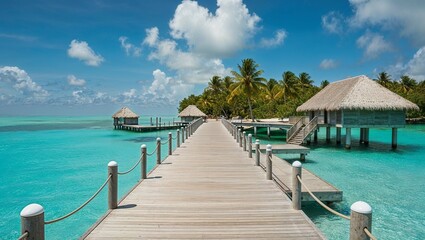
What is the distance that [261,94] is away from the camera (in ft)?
209

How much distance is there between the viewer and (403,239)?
329 inches

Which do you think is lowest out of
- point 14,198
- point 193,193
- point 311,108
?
point 14,198

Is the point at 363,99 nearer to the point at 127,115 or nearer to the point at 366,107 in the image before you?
the point at 366,107

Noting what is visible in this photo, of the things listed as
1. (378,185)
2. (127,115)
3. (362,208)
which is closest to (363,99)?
(378,185)

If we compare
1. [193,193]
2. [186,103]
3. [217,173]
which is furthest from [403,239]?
[186,103]

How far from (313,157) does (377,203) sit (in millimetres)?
10787

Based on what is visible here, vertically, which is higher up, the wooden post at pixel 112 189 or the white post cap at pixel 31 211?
the white post cap at pixel 31 211

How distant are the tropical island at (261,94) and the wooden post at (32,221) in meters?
41.8

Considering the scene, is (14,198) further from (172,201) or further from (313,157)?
(313,157)

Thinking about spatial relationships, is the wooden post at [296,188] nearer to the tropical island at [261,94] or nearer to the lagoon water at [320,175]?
the lagoon water at [320,175]

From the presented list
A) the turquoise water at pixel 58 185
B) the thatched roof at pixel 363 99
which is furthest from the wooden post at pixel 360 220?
the thatched roof at pixel 363 99

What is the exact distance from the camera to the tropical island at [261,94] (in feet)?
147

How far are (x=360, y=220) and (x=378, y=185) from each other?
41.4 ft

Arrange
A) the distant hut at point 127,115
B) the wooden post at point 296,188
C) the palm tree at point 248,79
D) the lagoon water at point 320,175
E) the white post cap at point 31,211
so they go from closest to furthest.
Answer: the white post cap at point 31,211 → the wooden post at point 296,188 → the lagoon water at point 320,175 → the palm tree at point 248,79 → the distant hut at point 127,115
